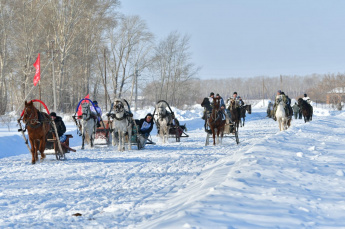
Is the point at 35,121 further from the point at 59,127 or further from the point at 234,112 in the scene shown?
the point at 234,112

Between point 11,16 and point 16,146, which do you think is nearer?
point 16,146

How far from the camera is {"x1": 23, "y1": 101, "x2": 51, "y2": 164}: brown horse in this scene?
11.9 metres

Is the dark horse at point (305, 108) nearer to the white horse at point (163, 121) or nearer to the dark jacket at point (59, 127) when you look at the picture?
the white horse at point (163, 121)

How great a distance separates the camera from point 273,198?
19.5ft

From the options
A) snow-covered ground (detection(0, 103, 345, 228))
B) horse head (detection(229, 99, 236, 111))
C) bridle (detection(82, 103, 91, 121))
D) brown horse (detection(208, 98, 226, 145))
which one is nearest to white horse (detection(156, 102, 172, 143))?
brown horse (detection(208, 98, 226, 145))

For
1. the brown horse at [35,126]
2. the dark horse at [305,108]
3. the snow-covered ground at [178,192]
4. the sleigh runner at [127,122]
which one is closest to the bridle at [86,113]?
the sleigh runner at [127,122]

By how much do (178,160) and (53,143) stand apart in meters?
4.01

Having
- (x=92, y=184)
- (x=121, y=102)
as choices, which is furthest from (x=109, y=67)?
(x=92, y=184)

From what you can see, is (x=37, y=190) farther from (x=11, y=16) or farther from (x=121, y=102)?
(x=11, y=16)

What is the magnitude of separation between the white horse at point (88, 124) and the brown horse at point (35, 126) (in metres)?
4.32

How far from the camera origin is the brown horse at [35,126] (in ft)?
38.9

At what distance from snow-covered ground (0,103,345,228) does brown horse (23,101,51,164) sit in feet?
1.76

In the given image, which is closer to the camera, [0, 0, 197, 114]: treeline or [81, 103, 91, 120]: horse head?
[81, 103, 91, 120]: horse head

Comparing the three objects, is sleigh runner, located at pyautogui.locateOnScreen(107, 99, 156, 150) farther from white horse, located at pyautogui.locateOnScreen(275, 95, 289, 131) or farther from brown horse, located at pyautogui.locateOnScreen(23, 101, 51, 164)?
white horse, located at pyautogui.locateOnScreen(275, 95, 289, 131)
